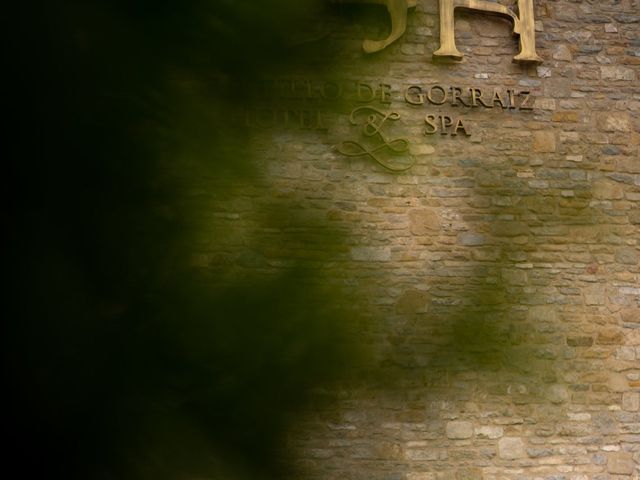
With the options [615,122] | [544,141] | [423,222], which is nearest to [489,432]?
[423,222]

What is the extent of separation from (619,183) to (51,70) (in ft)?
20.8

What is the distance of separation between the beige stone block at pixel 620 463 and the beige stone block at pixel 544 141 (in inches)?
92.1

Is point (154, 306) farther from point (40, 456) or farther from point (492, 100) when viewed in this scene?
point (492, 100)

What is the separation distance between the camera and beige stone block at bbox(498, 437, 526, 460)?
6.12 meters

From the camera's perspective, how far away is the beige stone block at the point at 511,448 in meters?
6.12

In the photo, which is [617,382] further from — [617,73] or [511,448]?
[617,73]

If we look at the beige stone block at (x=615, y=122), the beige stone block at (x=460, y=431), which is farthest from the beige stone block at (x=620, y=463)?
the beige stone block at (x=615, y=122)

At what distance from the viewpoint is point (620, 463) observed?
6.25m

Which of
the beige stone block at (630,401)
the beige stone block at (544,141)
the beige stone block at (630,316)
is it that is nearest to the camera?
the beige stone block at (630,401)

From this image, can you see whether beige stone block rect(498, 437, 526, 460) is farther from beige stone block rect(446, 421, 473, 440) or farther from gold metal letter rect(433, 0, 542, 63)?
gold metal letter rect(433, 0, 542, 63)

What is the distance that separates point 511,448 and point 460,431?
42cm

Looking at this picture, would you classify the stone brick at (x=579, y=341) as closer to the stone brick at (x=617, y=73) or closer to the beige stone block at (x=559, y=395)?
the beige stone block at (x=559, y=395)

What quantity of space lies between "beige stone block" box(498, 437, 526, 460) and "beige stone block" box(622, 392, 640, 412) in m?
0.87

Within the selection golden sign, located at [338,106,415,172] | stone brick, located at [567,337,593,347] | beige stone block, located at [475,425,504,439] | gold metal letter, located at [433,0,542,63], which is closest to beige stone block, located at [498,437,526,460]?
beige stone block, located at [475,425,504,439]
